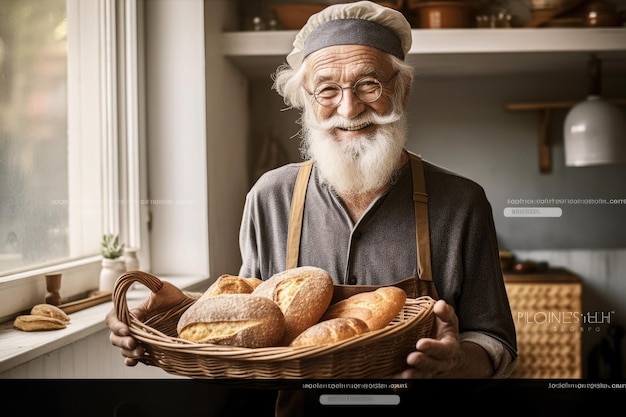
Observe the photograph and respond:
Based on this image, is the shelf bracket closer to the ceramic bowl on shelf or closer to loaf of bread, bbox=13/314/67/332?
the ceramic bowl on shelf

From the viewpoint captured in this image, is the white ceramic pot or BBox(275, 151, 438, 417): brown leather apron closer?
BBox(275, 151, 438, 417): brown leather apron

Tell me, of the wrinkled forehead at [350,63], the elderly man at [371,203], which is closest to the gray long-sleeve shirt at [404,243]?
the elderly man at [371,203]

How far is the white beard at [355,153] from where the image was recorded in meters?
1.20

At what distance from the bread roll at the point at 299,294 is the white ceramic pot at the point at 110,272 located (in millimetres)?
335

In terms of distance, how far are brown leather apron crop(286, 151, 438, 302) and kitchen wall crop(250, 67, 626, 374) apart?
0.04m

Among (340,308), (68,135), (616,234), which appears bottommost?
(340,308)

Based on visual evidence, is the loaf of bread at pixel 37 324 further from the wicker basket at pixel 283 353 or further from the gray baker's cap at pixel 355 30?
the gray baker's cap at pixel 355 30

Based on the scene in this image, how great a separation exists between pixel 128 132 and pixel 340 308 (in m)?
0.59

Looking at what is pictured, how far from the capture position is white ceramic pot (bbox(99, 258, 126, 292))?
128cm

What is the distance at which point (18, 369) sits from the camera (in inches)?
47.5

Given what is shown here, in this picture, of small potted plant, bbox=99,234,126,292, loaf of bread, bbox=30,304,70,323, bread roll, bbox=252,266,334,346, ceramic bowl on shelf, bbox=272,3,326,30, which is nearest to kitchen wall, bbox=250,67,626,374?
ceramic bowl on shelf, bbox=272,3,326,30
